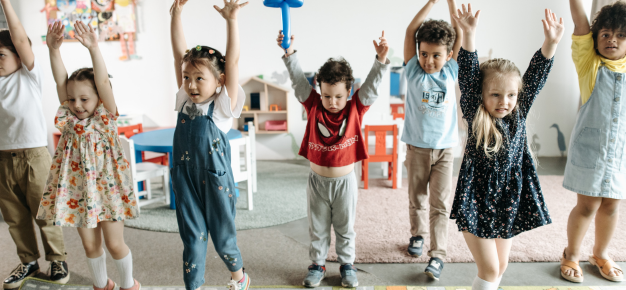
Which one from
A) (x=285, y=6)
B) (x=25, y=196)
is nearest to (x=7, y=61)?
(x=25, y=196)

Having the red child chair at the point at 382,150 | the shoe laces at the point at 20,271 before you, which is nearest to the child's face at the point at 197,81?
the shoe laces at the point at 20,271

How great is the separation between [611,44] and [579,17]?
0.16 meters

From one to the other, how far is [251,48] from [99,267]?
10.8ft

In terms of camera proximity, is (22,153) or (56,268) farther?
(56,268)

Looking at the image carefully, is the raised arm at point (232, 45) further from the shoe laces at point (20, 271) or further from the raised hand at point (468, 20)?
the shoe laces at point (20, 271)

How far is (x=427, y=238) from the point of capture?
2.31 metres

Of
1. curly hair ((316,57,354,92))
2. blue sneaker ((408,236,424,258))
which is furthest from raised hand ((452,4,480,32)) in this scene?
blue sneaker ((408,236,424,258))

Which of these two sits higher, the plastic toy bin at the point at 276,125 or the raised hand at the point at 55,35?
the raised hand at the point at 55,35

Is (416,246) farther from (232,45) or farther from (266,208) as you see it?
(232,45)

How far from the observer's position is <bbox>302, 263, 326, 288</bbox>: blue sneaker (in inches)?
70.4

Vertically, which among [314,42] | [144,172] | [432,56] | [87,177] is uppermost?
[314,42]

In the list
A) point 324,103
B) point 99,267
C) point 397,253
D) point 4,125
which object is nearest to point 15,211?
point 4,125

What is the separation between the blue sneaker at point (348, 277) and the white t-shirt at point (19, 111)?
1.46 m

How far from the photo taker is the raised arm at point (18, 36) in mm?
1598
